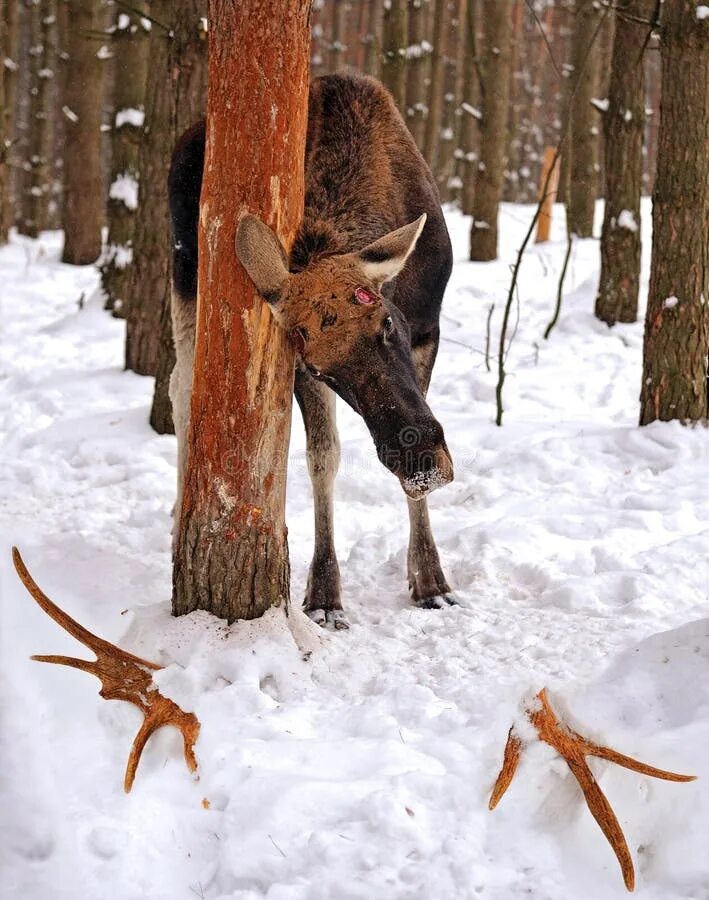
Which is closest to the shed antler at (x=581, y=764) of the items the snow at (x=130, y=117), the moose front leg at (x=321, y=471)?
the moose front leg at (x=321, y=471)

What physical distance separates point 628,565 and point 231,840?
7.70ft

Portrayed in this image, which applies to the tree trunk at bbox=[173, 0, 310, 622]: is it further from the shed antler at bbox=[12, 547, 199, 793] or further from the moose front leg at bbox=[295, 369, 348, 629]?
the moose front leg at bbox=[295, 369, 348, 629]

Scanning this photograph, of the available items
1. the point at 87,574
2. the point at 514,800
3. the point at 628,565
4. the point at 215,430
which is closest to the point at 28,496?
the point at 87,574

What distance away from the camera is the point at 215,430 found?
333cm

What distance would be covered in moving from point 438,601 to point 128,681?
4.83ft

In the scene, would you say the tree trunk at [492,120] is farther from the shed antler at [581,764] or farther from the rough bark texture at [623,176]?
the shed antler at [581,764]

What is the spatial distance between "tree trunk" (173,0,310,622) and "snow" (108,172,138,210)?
21.2 feet

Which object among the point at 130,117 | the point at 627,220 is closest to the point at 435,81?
the point at 130,117

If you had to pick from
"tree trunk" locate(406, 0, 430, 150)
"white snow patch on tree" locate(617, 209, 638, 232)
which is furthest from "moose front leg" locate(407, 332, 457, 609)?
"tree trunk" locate(406, 0, 430, 150)

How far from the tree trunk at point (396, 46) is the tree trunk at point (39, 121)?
6823 mm

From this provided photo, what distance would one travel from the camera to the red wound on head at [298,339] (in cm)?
332

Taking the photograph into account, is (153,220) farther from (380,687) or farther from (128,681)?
(380,687)

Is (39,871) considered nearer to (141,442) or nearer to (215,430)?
(215,430)

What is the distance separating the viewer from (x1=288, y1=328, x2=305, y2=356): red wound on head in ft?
10.9
